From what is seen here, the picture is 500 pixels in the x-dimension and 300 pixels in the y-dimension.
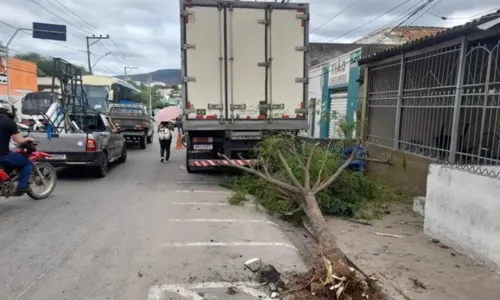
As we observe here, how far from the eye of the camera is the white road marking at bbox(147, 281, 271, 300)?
4090 millimetres

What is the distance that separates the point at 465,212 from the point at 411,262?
921 millimetres

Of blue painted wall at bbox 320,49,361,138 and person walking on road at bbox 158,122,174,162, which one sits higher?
blue painted wall at bbox 320,49,361,138

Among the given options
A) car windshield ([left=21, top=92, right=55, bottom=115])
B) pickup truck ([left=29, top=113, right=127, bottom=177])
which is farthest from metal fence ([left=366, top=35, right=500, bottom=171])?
car windshield ([left=21, top=92, right=55, bottom=115])

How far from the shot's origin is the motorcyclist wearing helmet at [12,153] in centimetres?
709

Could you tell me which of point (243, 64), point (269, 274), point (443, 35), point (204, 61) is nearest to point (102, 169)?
point (204, 61)

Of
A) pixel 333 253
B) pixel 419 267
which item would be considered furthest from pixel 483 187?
pixel 333 253

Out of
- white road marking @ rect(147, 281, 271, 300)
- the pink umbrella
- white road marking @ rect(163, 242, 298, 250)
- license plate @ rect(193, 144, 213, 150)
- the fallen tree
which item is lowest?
white road marking @ rect(163, 242, 298, 250)

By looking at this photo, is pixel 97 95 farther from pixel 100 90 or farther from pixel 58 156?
pixel 58 156

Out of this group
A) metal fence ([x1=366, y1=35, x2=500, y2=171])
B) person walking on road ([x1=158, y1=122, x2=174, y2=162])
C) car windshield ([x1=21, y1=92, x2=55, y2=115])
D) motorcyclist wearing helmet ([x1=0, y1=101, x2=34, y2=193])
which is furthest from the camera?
car windshield ([x1=21, y1=92, x2=55, y2=115])

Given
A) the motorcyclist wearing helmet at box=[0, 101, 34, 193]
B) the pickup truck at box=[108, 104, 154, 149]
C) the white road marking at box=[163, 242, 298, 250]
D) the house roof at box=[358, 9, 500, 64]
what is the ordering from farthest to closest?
the pickup truck at box=[108, 104, 154, 149], the motorcyclist wearing helmet at box=[0, 101, 34, 193], the house roof at box=[358, 9, 500, 64], the white road marking at box=[163, 242, 298, 250]

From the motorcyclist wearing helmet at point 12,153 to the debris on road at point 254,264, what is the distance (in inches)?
188

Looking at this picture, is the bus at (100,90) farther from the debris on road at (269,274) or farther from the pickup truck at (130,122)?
the debris on road at (269,274)

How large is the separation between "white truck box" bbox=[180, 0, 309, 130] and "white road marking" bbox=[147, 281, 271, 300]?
5.78m

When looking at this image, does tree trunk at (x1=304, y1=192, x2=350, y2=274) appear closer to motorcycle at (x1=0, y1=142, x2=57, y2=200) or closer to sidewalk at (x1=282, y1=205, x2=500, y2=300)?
sidewalk at (x1=282, y1=205, x2=500, y2=300)
